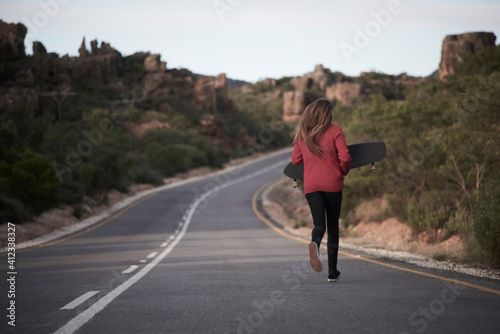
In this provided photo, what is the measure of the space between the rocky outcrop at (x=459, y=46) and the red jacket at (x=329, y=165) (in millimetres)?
45404

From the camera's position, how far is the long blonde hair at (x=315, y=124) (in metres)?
6.55

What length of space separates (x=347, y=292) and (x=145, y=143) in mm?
74631

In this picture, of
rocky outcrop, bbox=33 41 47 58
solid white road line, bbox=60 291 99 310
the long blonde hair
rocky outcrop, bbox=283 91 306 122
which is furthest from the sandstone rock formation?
the long blonde hair

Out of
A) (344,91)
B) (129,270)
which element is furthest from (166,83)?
(129,270)

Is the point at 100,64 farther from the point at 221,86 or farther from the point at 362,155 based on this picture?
the point at 362,155

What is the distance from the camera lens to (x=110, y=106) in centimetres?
8906

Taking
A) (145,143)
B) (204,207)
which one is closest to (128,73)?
(145,143)

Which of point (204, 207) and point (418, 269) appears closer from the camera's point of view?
point (418, 269)

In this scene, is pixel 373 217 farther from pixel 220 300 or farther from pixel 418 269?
pixel 220 300

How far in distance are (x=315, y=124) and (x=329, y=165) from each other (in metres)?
0.50

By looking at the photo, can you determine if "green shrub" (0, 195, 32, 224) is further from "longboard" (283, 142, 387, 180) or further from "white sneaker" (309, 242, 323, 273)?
"white sneaker" (309, 242, 323, 273)

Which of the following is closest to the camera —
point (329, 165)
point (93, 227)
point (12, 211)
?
point (329, 165)

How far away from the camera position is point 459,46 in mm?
48750

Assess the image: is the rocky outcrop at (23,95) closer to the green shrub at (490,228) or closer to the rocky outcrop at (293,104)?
the green shrub at (490,228)
